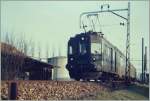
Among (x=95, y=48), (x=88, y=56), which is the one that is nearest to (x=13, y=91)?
(x=88, y=56)

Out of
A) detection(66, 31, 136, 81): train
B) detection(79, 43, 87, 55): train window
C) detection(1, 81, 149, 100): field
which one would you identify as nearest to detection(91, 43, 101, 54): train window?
detection(66, 31, 136, 81): train

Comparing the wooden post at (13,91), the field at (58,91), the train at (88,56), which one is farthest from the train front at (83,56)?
the wooden post at (13,91)

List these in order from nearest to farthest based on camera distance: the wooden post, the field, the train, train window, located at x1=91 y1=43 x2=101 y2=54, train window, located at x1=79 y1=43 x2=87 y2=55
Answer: the wooden post, the field, the train, train window, located at x1=91 y1=43 x2=101 y2=54, train window, located at x1=79 y1=43 x2=87 y2=55

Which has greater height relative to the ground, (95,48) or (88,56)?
(95,48)

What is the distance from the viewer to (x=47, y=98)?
42.2ft

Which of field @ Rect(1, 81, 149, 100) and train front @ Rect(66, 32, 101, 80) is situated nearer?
field @ Rect(1, 81, 149, 100)

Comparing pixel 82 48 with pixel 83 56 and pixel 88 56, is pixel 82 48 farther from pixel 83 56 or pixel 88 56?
pixel 88 56

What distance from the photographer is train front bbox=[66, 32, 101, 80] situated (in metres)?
18.1

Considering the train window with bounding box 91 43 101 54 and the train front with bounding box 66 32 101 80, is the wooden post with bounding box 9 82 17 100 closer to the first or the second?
the train front with bounding box 66 32 101 80

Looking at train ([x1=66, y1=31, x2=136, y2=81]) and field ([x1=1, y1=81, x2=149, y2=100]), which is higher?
train ([x1=66, y1=31, x2=136, y2=81])

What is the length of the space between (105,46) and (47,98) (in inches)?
280

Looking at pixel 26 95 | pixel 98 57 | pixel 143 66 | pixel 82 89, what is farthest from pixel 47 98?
pixel 143 66

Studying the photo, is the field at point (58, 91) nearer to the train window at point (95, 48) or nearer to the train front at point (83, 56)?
the train front at point (83, 56)

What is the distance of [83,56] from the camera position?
60.8 ft
